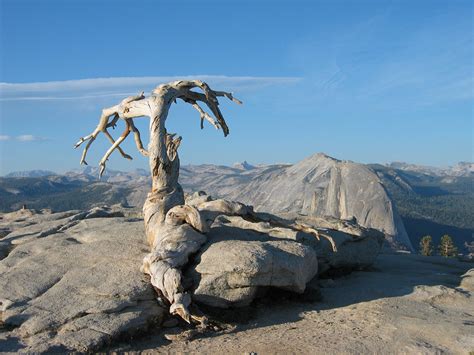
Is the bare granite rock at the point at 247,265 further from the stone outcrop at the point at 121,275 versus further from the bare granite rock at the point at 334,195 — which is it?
the bare granite rock at the point at 334,195

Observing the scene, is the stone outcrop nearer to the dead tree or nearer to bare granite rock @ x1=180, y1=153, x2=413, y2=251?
the dead tree

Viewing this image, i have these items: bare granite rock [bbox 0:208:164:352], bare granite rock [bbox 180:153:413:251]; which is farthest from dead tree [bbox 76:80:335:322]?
bare granite rock [bbox 180:153:413:251]

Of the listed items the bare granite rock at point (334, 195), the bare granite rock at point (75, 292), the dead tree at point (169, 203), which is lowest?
the bare granite rock at point (334, 195)

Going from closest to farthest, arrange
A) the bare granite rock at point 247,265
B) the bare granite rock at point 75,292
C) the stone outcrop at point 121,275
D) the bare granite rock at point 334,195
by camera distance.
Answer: the bare granite rock at point 75,292 → the stone outcrop at point 121,275 → the bare granite rock at point 247,265 → the bare granite rock at point 334,195

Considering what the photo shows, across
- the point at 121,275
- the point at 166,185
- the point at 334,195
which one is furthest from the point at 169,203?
the point at 334,195

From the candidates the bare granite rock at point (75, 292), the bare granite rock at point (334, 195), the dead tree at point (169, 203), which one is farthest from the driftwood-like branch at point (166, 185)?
the bare granite rock at point (334, 195)

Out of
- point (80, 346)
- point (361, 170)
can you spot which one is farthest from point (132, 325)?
A: point (361, 170)

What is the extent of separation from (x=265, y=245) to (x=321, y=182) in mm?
124286

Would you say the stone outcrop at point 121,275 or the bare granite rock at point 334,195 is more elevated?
the stone outcrop at point 121,275

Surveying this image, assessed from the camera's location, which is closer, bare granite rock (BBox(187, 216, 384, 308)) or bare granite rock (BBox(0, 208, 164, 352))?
bare granite rock (BBox(0, 208, 164, 352))

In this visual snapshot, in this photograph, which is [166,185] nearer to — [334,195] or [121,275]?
[121,275]

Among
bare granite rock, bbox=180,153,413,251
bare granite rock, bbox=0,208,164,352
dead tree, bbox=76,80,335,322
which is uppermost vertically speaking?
dead tree, bbox=76,80,335,322

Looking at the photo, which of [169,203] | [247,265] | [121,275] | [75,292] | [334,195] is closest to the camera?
[247,265]

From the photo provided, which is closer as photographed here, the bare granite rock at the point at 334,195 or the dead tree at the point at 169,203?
the dead tree at the point at 169,203
